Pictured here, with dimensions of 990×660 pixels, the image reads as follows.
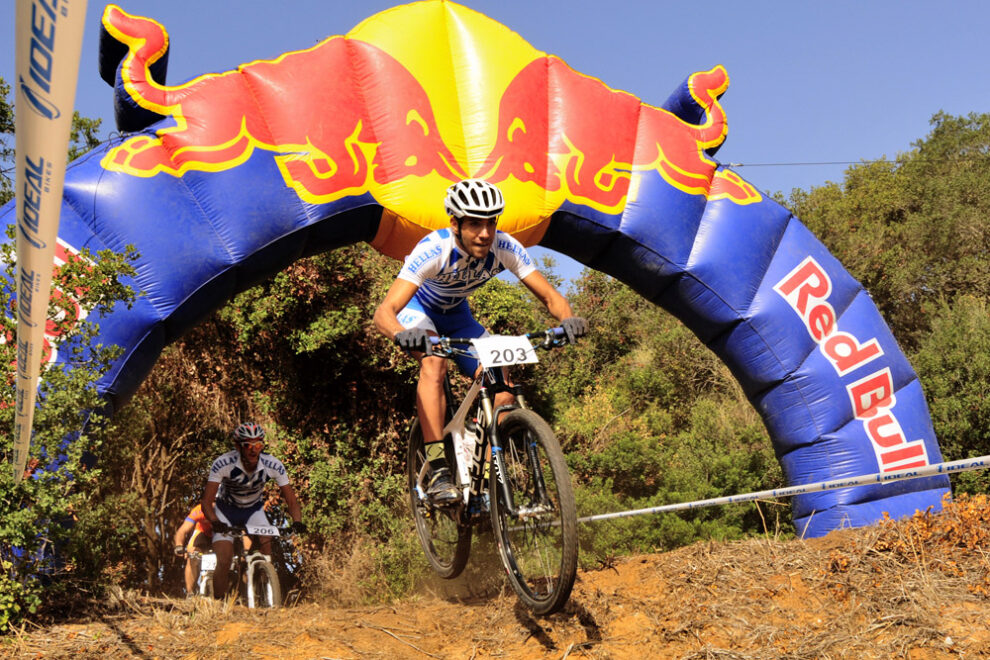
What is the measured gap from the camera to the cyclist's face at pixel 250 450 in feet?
26.3

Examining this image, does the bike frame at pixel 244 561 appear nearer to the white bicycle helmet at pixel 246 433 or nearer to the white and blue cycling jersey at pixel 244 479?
the white and blue cycling jersey at pixel 244 479

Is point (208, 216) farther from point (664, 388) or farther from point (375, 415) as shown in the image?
point (664, 388)

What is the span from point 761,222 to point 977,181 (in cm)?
2366

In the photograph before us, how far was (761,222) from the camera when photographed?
8445mm

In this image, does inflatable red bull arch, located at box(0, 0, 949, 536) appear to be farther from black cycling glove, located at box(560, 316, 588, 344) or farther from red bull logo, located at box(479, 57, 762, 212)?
black cycling glove, located at box(560, 316, 588, 344)

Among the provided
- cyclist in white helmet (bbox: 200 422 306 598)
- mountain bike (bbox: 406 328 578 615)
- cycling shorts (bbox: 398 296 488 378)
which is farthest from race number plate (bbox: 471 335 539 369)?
cyclist in white helmet (bbox: 200 422 306 598)

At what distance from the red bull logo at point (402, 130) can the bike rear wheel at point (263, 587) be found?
11.4 feet

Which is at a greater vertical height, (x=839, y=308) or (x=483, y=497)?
(x=839, y=308)

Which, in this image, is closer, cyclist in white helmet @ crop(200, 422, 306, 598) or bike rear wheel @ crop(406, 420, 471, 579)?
bike rear wheel @ crop(406, 420, 471, 579)

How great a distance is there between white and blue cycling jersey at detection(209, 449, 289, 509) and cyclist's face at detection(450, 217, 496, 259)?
4.29 metres

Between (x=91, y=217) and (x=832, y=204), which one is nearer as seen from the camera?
(x=91, y=217)

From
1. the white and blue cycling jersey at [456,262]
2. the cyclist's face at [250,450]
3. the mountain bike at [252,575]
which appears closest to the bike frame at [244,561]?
the mountain bike at [252,575]

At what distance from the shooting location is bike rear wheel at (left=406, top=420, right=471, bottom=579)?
235 inches

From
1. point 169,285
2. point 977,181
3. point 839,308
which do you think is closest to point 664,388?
point 839,308
